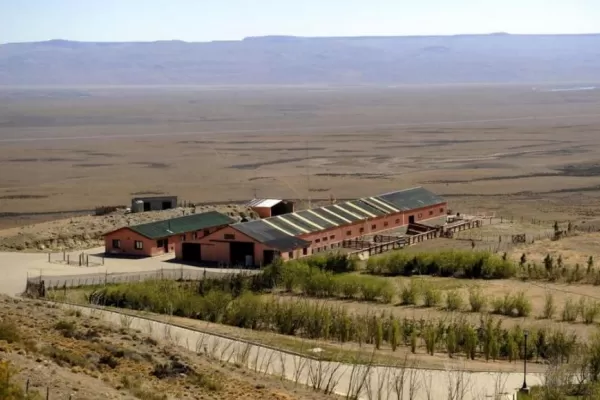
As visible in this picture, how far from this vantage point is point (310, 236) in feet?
140

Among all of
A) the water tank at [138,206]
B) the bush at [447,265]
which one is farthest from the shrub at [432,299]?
the water tank at [138,206]

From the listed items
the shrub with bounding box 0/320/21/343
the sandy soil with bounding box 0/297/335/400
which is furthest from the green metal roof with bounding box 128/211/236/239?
the shrub with bounding box 0/320/21/343

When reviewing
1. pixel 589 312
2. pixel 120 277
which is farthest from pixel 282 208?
pixel 589 312

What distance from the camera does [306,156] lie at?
258ft

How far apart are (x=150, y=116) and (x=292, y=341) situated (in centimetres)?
10504

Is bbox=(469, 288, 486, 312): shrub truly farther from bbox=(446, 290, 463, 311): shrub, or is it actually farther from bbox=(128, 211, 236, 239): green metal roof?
bbox=(128, 211, 236, 239): green metal roof

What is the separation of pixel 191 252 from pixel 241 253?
1.91 m

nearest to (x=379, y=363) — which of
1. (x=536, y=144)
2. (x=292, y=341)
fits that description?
(x=292, y=341)

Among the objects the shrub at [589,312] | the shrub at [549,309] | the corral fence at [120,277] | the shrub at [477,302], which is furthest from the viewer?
the corral fence at [120,277]

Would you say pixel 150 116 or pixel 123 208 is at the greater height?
pixel 150 116

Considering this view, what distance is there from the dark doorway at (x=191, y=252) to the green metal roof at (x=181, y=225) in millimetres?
1207

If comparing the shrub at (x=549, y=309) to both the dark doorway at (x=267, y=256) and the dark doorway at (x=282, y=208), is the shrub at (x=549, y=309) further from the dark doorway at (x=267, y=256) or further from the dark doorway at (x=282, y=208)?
the dark doorway at (x=282, y=208)

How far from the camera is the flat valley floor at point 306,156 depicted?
60.1 meters

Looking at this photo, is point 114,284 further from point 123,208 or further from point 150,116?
point 150,116
